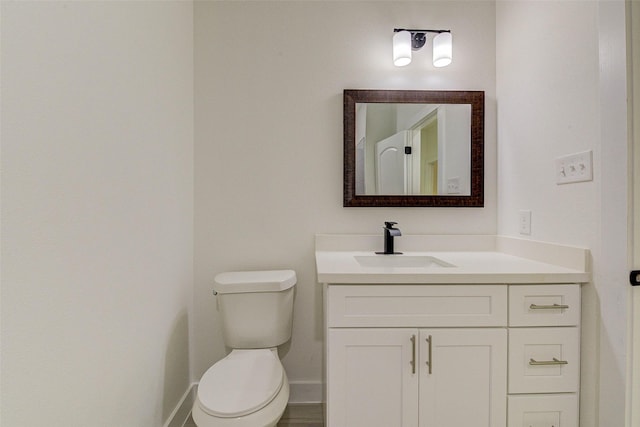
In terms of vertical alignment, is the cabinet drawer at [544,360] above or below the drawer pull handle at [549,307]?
below

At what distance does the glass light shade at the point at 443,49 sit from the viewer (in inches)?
65.2

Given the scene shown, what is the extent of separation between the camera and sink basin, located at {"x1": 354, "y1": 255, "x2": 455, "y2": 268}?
160 centimetres

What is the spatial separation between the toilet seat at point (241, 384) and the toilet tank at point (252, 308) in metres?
0.08

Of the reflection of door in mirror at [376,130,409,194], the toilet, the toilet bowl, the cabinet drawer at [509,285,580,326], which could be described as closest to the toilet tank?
the toilet

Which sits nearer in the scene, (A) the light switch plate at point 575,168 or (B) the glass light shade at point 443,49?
(A) the light switch plate at point 575,168

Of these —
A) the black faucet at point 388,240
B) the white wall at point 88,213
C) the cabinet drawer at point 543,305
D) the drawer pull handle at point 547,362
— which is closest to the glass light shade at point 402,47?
the black faucet at point 388,240

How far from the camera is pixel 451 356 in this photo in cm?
113

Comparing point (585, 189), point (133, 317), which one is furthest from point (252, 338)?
point (585, 189)

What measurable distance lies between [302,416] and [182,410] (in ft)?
2.06

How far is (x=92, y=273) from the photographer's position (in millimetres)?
891

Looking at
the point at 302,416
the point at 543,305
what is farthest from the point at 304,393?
the point at 543,305

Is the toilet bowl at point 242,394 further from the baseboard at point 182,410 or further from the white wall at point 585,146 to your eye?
the white wall at point 585,146

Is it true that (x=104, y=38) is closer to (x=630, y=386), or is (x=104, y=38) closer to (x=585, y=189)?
(x=585, y=189)

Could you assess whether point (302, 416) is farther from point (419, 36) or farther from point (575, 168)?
point (419, 36)
